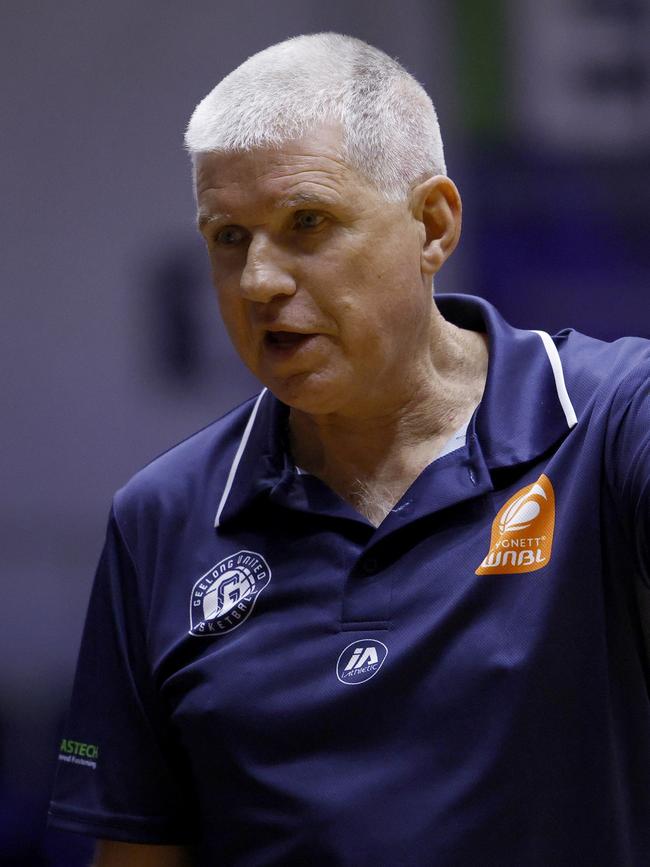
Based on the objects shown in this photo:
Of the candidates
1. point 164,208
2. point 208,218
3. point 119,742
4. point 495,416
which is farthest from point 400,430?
point 164,208

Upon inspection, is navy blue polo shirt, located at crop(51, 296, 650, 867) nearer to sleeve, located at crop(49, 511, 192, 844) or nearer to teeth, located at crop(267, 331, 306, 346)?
sleeve, located at crop(49, 511, 192, 844)

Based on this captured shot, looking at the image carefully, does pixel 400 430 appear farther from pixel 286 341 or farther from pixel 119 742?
pixel 119 742

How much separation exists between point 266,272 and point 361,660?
46 cm

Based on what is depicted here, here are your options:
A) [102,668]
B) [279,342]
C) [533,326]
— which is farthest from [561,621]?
[533,326]

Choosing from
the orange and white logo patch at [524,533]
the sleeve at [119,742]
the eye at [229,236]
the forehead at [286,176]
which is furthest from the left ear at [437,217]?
the sleeve at [119,742]

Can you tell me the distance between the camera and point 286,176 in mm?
1534

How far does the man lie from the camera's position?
1436 millimetres

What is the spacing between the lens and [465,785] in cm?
142

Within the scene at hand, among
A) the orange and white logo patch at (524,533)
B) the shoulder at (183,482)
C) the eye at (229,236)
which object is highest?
the eye at (229,236)

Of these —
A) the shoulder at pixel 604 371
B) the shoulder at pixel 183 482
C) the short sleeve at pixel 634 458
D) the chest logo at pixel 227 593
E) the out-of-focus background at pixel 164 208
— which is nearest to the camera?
the short sleeve at pixel 634 458

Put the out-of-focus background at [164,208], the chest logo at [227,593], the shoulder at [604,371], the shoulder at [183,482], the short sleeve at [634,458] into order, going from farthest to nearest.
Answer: the out-of-focus background at [164,208]
the shoulder at [183,482]
the chest logo at [227,593]
the shoulder at [604,371]
the short sleeve at [634,458]

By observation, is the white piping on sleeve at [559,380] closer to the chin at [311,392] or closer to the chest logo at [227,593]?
the chin at [311,392]

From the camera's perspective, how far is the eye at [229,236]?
160cm

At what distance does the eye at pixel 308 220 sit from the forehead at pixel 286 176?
0.02 meters
